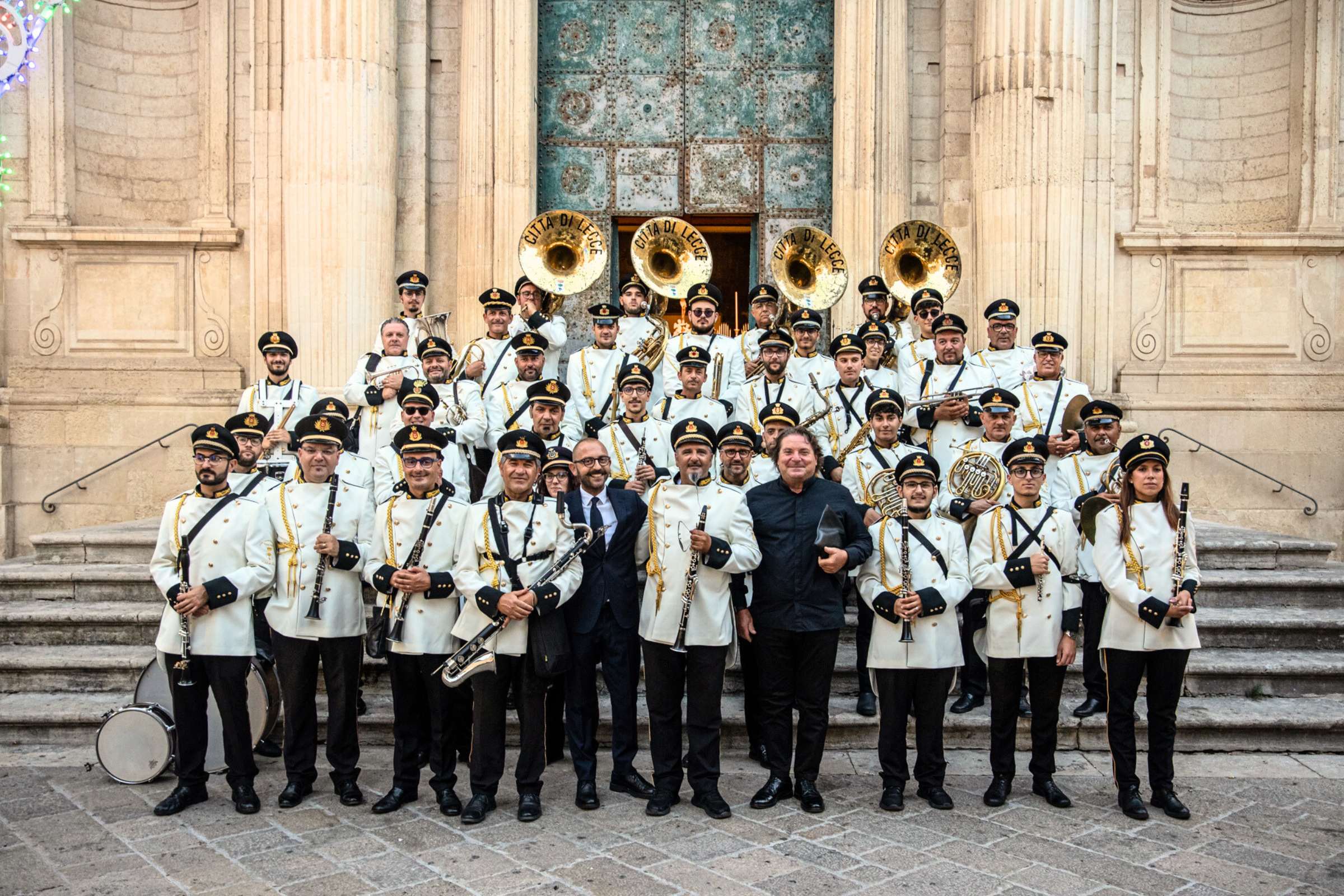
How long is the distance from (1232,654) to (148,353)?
11.0 m

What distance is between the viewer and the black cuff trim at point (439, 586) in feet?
19.3

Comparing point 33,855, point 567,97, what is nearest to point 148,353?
point 567,97

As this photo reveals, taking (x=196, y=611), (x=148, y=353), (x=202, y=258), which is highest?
(x=202, y=258)

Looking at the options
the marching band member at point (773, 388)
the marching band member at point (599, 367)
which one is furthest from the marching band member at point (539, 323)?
the marching band member at point (773, 388)

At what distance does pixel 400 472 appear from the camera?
745 centimetres

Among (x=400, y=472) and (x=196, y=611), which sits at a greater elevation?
(x=400, y=472)

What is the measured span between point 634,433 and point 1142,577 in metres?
3.51

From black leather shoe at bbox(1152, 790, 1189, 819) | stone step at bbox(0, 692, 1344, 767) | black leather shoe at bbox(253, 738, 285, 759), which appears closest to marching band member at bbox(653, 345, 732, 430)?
stone step at bbox(0, 692, 1344, 767)

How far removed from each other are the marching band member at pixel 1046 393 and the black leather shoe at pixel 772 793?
11.6ft

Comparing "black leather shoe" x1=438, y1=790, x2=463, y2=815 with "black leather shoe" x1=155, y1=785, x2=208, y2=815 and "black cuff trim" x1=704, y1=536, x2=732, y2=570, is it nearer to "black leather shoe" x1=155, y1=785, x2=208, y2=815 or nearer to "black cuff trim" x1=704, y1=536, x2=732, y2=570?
"black leather shoe" x1=155, y1=785, x2=208, y2=815

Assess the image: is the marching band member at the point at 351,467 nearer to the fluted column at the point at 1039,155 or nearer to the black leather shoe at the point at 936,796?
the black leather shoe at the point at 936,796

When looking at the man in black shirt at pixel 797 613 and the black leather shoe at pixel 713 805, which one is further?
the man in black shirt at pixel 797 613

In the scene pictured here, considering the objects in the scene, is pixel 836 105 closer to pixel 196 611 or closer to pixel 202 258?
pixel 202 258

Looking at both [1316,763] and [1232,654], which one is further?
[1232,654]
